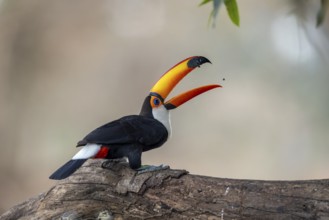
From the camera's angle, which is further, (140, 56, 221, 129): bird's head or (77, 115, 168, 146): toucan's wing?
(140, 56, 221, 129): bird's head

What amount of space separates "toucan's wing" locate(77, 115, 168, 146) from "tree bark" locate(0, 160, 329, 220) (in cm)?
15

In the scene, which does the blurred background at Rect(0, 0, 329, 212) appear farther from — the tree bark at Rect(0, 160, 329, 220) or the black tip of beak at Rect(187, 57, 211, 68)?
the tree bark at Rect(0, 160, 329, 220)

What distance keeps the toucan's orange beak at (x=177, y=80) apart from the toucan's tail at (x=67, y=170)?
2.26 ft

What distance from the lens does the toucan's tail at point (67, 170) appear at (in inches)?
113

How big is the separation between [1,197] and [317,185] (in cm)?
609

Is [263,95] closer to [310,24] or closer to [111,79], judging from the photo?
[111,79]

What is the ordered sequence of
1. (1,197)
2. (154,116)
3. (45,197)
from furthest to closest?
(1,197), (154,116), (45,197)

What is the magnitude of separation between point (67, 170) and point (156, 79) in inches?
230

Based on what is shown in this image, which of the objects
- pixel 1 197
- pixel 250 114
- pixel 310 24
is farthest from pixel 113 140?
pixel 250 114

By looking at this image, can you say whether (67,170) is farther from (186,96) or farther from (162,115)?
(186,96)

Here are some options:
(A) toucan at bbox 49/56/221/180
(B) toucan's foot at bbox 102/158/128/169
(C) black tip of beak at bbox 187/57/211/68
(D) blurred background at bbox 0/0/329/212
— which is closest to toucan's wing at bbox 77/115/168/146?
(A) toucan at bbox 49/56/221/180

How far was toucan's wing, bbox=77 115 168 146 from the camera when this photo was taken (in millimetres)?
3131

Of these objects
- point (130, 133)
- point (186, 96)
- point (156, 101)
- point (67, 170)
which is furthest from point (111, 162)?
point (186, 96)

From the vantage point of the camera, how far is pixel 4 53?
838 centimetres
